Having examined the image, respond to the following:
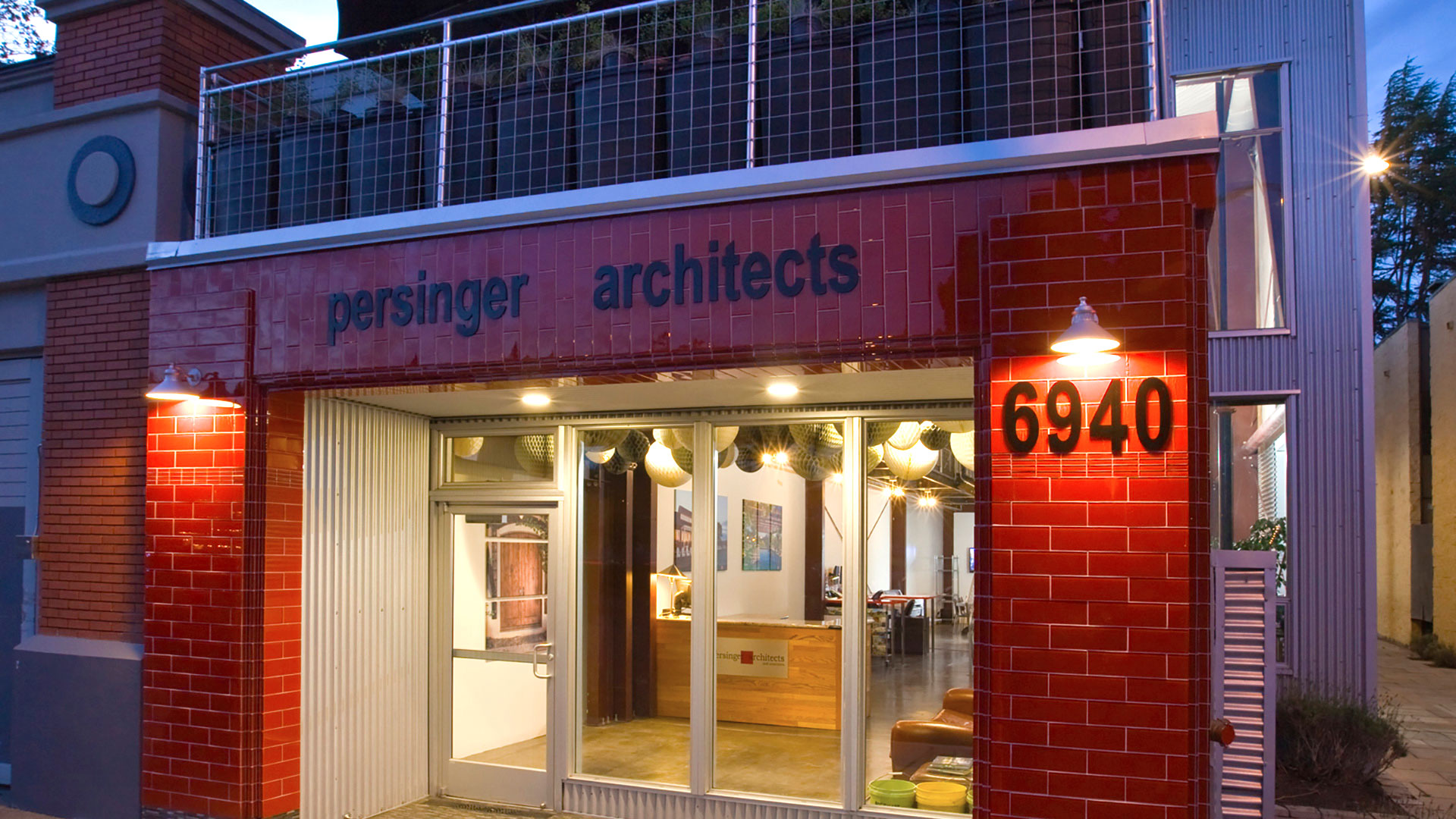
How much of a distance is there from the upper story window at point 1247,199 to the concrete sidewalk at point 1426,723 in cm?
431

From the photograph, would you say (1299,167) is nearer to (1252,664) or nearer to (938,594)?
(938,594)

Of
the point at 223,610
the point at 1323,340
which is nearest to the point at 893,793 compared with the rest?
the point at 223,610

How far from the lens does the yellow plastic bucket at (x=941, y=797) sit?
23.3 feet

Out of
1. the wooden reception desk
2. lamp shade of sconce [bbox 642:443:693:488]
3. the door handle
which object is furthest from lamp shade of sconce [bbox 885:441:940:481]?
the door handle

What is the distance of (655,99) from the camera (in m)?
7.04

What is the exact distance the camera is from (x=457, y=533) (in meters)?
8.96

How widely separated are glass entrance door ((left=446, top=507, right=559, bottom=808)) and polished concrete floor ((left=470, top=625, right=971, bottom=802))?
18 cm

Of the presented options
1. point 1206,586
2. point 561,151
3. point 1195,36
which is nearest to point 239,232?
point 561,151

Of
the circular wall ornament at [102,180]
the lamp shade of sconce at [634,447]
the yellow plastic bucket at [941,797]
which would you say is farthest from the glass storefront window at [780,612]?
the circular wall ornament at [102,180]

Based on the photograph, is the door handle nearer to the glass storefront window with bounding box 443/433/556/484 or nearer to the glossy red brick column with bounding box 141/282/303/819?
the glass storefront window with bounding box 443/433/556/484

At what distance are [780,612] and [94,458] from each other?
16.5 feet

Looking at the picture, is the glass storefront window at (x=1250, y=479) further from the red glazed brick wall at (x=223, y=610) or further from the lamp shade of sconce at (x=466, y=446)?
the red glazed brick wall at (x=223, y=610)

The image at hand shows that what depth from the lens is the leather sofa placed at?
289 inches

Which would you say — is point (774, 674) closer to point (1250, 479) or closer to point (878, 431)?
point (878, 431)
